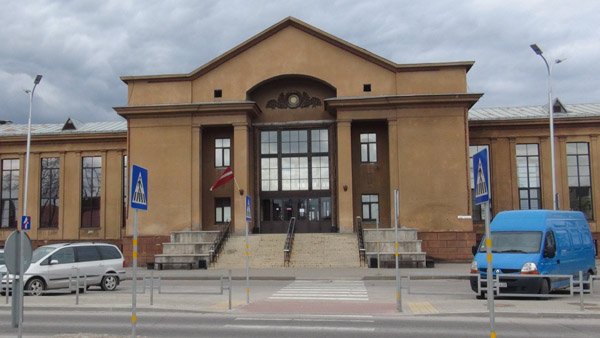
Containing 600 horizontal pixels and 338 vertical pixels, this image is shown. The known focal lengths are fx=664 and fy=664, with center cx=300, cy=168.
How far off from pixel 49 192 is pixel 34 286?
1231 inches

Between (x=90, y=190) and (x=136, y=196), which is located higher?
(x=90, y=190)

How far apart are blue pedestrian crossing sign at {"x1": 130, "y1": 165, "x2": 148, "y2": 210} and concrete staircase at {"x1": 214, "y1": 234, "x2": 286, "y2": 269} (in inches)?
1004

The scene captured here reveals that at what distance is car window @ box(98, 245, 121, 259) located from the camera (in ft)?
79.0

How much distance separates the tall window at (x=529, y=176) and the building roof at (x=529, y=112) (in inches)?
92.5

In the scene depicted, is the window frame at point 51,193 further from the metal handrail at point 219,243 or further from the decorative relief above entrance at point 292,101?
the decorative relief above entrance at point 292,101

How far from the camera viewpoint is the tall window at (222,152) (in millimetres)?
45250

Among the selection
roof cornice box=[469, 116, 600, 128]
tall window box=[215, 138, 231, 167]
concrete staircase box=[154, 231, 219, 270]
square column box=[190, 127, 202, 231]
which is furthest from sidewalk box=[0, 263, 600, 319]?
roof cornice box=[469, 116, 600, 128]

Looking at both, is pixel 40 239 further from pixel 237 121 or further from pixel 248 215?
pixel 248 215

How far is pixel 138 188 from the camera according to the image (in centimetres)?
984

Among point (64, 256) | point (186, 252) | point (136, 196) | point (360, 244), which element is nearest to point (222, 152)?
point (186, 252)

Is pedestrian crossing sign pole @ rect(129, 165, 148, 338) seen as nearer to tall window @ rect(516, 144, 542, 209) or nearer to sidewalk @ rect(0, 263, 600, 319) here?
sidewalk @ rect(0, 263, 600, 319)

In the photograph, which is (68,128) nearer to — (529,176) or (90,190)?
(90,190)

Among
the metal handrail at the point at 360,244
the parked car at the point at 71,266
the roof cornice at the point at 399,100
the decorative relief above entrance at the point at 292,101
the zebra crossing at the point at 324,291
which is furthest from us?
the decorative relief above entrance at the point at 292,101

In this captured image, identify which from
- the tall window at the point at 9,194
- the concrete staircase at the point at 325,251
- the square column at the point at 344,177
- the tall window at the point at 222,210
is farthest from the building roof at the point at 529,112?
the tall window at the point at 9,194
